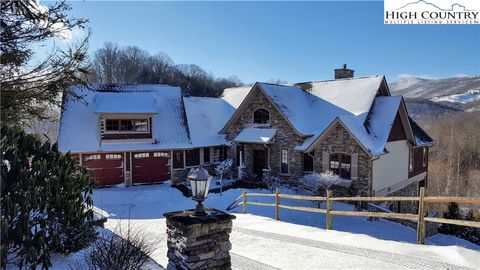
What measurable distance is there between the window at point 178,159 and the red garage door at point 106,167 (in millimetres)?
2981

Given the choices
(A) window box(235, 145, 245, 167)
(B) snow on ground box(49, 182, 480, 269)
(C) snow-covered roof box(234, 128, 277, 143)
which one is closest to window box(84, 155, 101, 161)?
(B) snow on ground box(49, 182, 480, 269)

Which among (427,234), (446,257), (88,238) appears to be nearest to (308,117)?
(427,234)

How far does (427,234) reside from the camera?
45.8 feet

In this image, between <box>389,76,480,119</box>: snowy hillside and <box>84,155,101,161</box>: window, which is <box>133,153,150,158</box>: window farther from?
<box>389,76,480,119</box>: snowy hillside

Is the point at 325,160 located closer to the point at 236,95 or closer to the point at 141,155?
the point at 141,155

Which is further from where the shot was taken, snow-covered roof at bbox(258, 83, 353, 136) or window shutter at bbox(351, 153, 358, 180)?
snow-covered roof at bbox(258, 83, 353, 136)

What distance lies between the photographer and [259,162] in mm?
20875

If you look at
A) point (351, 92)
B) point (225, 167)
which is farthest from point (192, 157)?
point (351, 92)

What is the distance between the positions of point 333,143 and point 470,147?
32009 millimetres

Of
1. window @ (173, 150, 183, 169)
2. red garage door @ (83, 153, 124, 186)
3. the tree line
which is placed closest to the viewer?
red garage door @ (83, 153, 124, 186)

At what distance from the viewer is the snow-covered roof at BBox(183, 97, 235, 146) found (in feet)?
71.5

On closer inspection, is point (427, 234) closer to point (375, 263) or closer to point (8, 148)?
point (375, 263)

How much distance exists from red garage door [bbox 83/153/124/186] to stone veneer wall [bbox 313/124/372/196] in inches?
437

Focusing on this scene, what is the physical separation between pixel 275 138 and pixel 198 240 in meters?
15.0
